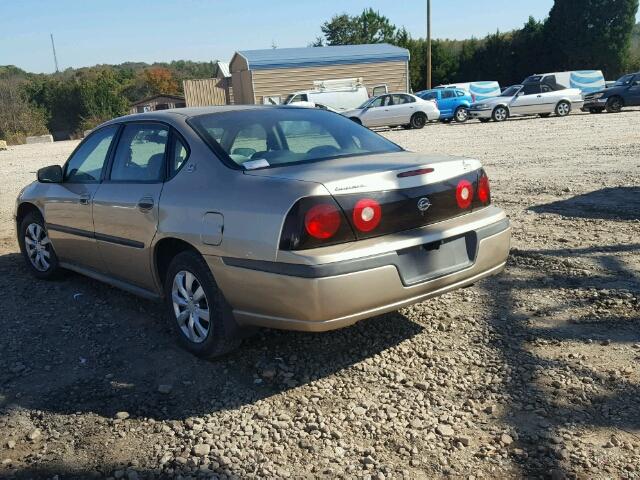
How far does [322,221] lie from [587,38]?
169 feet

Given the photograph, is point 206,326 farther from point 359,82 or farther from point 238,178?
point 359,82

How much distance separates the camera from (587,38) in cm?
4803

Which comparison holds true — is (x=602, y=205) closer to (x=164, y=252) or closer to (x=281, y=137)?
(x=281, y=137)

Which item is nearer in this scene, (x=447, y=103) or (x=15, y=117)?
(x=447, y=103)

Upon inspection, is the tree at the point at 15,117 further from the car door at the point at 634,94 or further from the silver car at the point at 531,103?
the car door at the point at 634,94

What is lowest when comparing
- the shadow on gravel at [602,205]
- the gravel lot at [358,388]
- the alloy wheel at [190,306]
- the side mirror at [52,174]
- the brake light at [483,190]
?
the gravel lot at [358,388]

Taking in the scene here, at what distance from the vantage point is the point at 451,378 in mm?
3529

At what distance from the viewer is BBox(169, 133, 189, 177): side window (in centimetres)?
402

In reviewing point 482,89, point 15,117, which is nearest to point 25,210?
point 482,89

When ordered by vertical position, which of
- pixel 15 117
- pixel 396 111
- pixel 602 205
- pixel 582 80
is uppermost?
pixel 15 117

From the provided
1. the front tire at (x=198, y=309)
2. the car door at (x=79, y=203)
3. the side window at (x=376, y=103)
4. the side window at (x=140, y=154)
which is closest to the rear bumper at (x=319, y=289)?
the front tire at (x=198, y=309)

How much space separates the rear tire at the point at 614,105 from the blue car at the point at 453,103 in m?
5.57

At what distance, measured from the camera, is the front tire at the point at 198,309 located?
3.69 meters

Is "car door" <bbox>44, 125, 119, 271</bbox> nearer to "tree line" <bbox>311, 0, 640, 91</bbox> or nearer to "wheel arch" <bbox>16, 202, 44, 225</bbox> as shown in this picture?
"wheel arch" <bbox>16, 202, 44, 225</bbox>
